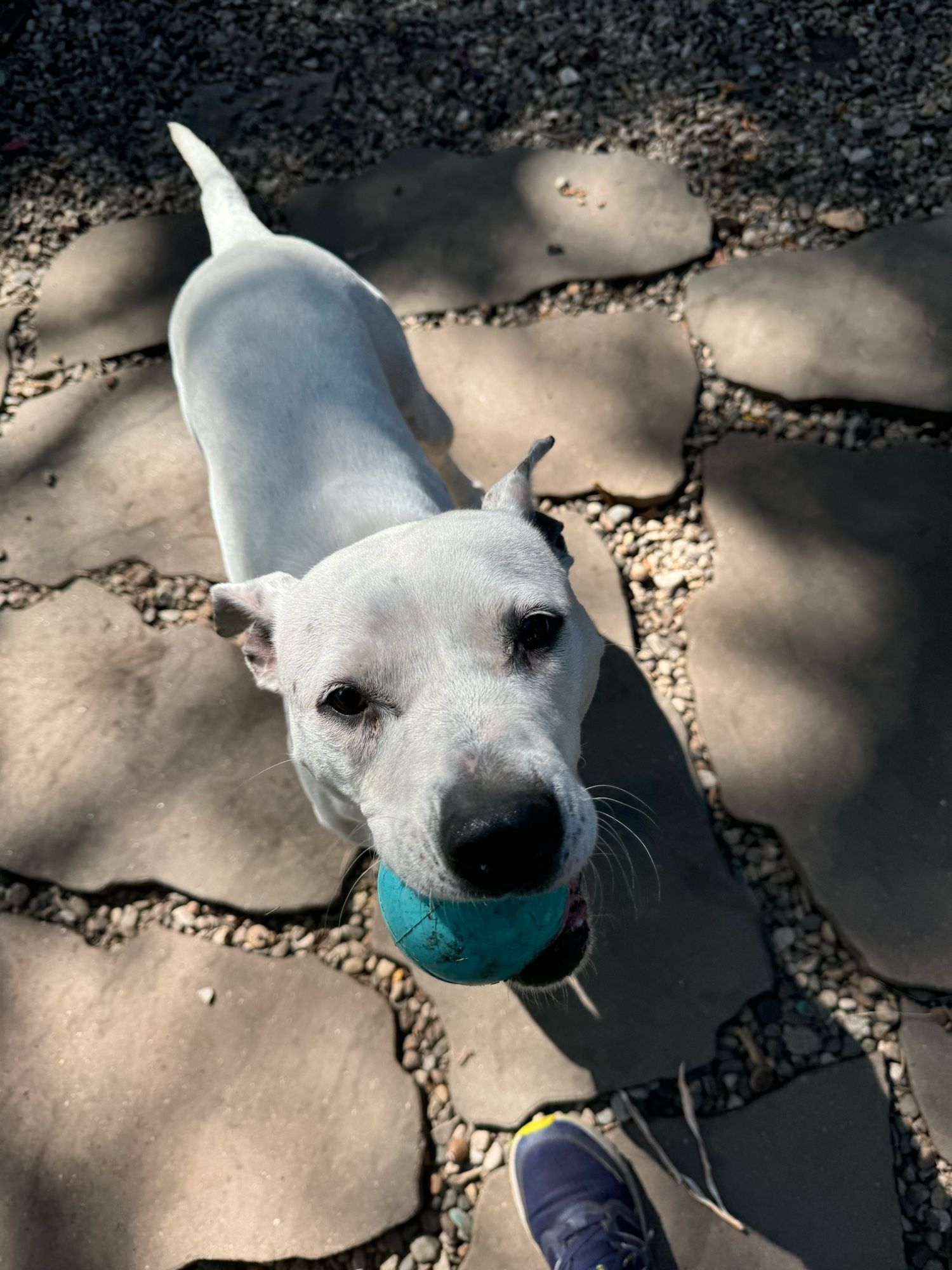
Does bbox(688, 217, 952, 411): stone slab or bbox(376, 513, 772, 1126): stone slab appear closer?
bbox(376, 513, 772, 1126): stone slab

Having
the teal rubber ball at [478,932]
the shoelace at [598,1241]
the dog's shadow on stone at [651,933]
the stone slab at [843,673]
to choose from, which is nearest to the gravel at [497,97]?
the stone slab at [843,673]

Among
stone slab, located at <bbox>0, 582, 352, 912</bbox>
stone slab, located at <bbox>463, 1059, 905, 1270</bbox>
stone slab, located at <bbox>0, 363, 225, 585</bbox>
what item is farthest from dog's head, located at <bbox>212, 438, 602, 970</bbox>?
stone slab, located at <bbox>0, 363, 225, 585</bbox>

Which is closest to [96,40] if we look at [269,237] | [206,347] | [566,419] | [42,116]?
[42,116]

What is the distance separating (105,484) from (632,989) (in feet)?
9.73

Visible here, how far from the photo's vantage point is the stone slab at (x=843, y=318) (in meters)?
3.53

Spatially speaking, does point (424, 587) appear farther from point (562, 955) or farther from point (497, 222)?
point (497, 222)

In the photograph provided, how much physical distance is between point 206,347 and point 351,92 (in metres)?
2.46

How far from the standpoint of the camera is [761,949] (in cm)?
272

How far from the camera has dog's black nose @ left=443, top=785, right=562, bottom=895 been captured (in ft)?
5.47

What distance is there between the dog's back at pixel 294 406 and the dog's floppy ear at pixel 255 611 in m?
0.27

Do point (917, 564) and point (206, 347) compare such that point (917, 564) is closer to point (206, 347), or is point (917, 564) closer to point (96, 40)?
point (206, 347)

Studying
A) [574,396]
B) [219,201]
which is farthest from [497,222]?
[219,201]

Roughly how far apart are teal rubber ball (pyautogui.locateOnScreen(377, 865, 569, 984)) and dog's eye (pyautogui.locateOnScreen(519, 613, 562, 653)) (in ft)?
1.80

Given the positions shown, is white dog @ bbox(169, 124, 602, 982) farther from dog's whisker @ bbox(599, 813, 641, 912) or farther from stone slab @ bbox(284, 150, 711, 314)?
stone slab @ bbox(284, 150, 711, 314)
